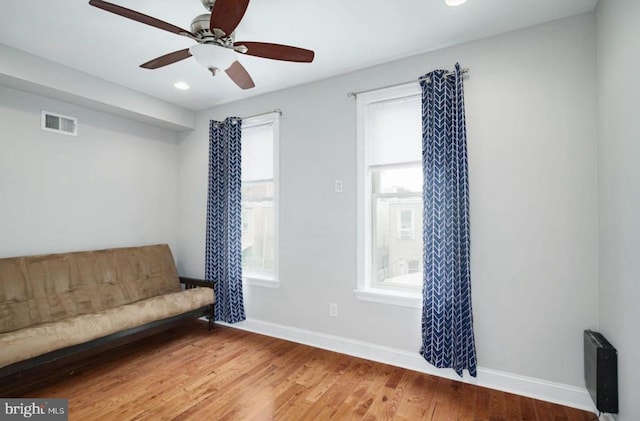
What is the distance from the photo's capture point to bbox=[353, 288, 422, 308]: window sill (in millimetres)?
2729

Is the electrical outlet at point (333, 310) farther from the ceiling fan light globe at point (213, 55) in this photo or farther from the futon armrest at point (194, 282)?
the ceiling fan light globe at point (213, 55)

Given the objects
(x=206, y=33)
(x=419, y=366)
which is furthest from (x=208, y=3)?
(x=419, y=366)

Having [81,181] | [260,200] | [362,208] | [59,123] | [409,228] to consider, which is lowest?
[409,228]

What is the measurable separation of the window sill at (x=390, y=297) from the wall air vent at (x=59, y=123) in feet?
11.2

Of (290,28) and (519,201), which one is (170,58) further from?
(519,201)

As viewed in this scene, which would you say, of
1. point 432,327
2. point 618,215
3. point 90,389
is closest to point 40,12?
point 90,389

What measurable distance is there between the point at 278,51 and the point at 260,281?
2.46 m

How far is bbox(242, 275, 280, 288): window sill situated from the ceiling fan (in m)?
2.26

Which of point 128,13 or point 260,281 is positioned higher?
point 128,13

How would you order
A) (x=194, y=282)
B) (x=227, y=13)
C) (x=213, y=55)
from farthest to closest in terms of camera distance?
(x=194, y=282)
(x=213, y=55)
(x=227, y=13)

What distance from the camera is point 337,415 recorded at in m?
2.11

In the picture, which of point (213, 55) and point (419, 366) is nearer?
point (213, 55)

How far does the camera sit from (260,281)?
3.58m

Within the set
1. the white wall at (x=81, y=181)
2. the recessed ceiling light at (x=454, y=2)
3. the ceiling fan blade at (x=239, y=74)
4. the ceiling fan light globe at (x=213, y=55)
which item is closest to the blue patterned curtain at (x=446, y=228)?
the recessed ceiling light at (x=454, y=2)
